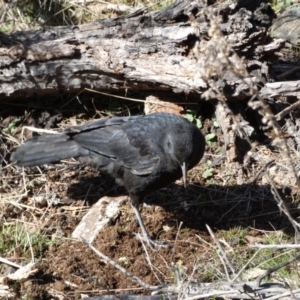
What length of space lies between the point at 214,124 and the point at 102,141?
126 centimetres

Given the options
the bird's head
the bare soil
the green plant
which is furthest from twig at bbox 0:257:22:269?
the green plant

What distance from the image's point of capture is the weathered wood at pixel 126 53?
250 inches

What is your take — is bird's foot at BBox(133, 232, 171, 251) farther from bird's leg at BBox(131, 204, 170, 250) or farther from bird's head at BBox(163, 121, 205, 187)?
bird's head at BBox(163, 121, 205, 187)

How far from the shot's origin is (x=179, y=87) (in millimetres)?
6523

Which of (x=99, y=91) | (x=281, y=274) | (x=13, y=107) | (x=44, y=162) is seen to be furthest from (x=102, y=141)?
(x=281, y=274)

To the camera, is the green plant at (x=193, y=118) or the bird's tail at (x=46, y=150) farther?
the green plant at (x=193, y=118)

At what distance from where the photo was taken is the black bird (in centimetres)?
593

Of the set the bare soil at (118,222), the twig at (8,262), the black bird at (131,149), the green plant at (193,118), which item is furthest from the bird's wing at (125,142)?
the twig at (8,262)

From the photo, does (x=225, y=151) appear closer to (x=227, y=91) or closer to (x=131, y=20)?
(x=227, y=91)

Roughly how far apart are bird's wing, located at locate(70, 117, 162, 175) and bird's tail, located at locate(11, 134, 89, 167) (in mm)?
81

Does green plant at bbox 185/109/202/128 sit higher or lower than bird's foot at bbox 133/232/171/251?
higher

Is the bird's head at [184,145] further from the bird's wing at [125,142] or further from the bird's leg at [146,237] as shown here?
the bird's leg at [146,237]

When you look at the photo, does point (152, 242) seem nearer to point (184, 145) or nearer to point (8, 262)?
point (184, 145)

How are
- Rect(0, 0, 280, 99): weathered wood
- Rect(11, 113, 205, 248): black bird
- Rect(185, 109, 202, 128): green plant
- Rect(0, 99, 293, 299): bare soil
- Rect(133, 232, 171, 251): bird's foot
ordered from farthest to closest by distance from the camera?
Rect(185, 109, 202, 128): green plant
Rect(0, 0, 280, 99): weathered wood
Rect(11, 113, 205, 248): black bird
Rect(133, 232, 171, 251): bird's foot
Rect(0, 99, 293, 299): bare soil
